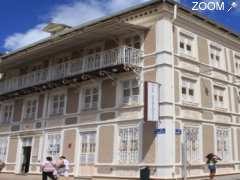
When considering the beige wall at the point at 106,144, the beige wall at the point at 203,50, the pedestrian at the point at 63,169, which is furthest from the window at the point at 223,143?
the pedestrian at the point at 63,169

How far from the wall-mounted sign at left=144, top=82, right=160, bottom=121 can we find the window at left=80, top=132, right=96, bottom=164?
16.7 ft

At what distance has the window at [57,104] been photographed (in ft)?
85.5

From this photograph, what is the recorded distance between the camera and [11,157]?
95.1 ft

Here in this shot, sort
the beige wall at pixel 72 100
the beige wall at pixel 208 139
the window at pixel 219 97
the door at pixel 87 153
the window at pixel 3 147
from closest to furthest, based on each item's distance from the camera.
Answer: the beige wall at pixel 208 139 < the door at pixel 87 153 < the window at pixel 219 97 < the beige wall at pixel 72 100 < the window at pixel 3 147

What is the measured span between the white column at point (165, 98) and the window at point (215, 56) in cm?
452

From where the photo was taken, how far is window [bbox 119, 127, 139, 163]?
20453 millimetres

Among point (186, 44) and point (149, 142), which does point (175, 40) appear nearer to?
point (186, 44)

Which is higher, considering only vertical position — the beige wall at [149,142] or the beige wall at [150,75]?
the beige wall at [150,75]

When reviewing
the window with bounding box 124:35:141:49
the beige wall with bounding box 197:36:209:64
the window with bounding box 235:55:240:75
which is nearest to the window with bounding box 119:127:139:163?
the window with bounding box 124:35:141:49

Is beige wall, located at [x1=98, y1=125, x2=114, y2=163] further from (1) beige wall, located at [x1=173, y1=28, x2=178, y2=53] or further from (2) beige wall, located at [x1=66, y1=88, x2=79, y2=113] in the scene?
(1) beige wall, located at [x1=173, y1=28, x2=178, y2=53]

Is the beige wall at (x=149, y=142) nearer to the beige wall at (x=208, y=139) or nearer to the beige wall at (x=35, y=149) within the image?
the beige wall at (x=208, y=139)

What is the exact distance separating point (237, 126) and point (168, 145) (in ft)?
24.9

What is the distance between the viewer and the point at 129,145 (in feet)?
68.1

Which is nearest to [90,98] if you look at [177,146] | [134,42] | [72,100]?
[72,100]
